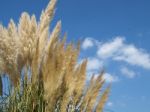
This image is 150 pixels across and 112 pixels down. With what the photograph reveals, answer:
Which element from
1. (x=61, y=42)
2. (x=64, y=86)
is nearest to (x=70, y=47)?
(x=61, y=42)

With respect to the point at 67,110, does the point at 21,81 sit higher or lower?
higher

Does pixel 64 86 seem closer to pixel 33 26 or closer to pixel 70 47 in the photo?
pixel 70 47

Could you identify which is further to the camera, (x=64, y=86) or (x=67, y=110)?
(x=67, y=110)

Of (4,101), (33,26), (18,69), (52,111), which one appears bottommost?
(52,111)

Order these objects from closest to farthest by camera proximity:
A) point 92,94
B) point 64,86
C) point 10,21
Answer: point 64,86, point 92,94, point 10,21

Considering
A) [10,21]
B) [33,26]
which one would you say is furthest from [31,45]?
[10,21]

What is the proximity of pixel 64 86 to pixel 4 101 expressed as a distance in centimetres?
85

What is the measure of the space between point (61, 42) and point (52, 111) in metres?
0.80

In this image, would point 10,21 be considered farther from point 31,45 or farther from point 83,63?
point 83,63

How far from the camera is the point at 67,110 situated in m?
4.82

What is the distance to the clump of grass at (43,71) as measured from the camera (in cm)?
448

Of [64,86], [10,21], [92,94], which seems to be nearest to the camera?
[64,86]

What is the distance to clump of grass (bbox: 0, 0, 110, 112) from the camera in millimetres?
4484

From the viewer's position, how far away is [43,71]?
4.57m
